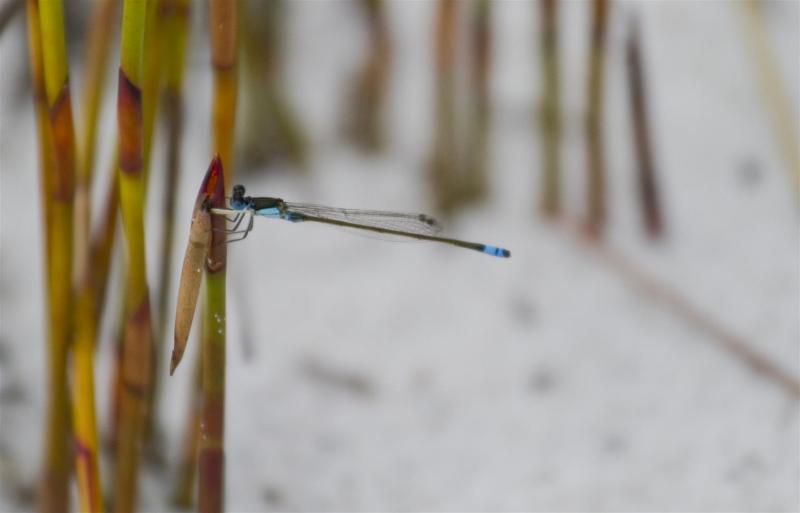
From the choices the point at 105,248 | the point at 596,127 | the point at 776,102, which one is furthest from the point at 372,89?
the point at 105,248

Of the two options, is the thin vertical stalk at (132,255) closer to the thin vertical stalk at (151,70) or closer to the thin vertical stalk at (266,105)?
the thin vertical stalk at (151,70)

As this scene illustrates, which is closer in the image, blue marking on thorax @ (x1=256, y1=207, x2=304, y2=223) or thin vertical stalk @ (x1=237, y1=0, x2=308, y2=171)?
blue marking on thorax @ (x1=256, y1=207, x2=304, y2=223)

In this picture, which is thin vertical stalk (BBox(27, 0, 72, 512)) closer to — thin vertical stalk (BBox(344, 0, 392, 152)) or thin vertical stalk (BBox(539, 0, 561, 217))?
thin vertical stalk (BBox(539, 0, 561, 217))

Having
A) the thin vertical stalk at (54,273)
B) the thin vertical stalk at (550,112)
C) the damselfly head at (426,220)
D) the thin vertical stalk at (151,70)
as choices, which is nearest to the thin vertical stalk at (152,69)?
the thin vertical stalk at (151,70)

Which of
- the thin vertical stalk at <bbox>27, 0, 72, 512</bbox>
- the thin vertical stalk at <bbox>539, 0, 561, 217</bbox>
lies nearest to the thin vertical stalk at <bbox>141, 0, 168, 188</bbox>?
the thin vertical stalk at <bbox>27, 0, 72, 512</bbox>

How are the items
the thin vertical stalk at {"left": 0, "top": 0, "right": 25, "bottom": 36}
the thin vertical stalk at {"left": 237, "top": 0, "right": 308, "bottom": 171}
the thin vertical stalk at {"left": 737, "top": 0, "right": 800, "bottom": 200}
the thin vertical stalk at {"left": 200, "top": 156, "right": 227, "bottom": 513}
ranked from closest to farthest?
the thin vertical stalk at {"left": 200, "top": 156, "right": 227, "bottom": 513}
the thin vertical stalk at {"left": 0, "top": 0, "right": 25, "bottom": 36}
the thin vertical stalk at {"left": 737, "top": 0, "right": 800, "bottom": 200}
the thin vertical stalk at {"left": 237, "top": 0, "right": 308, "bottom": 171}

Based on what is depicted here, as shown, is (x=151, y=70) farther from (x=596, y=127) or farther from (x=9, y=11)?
(x=596, y=127)
